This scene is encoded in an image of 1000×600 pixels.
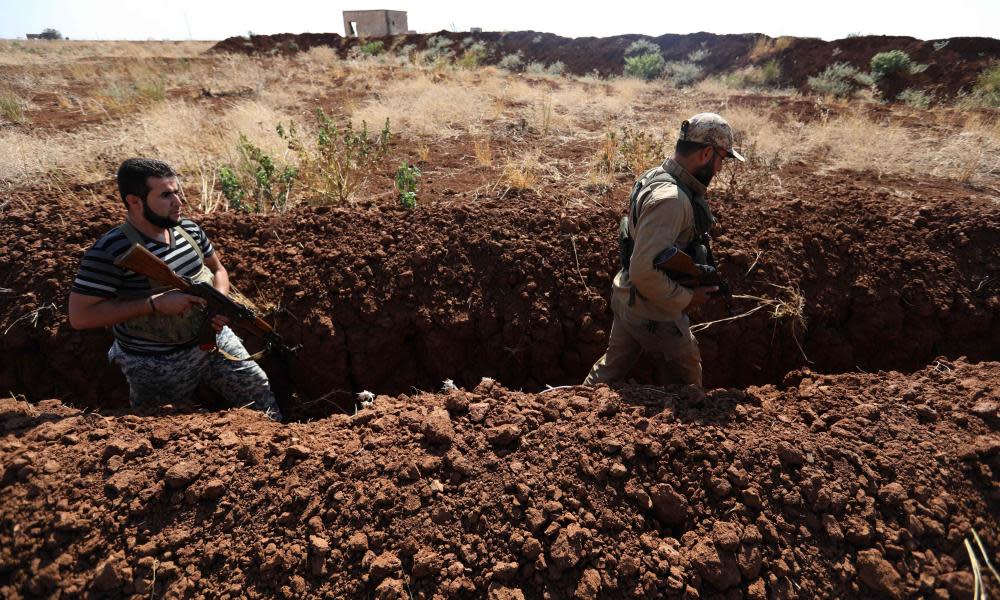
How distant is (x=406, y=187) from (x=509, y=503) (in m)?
3.39

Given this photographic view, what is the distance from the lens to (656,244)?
7.41 feet

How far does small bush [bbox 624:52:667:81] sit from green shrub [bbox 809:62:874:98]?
4.68 meters

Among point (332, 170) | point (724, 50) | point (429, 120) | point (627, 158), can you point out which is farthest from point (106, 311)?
point (724, 50)


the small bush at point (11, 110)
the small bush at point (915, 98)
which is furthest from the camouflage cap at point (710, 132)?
the small bush at point (915, 98)

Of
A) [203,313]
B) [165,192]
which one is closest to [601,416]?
[203,313]

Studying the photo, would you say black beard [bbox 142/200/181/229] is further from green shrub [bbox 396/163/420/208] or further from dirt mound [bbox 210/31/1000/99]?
dirt mound [bbox 210/31/1000/99]

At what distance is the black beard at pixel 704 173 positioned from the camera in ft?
7.97

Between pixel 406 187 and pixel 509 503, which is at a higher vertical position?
pixel 406 187

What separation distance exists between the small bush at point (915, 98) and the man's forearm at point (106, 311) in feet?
44.1

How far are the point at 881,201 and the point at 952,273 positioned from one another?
0.90 meters

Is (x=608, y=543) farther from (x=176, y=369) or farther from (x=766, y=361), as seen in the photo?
(x=766, y=361)

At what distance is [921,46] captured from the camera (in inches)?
515

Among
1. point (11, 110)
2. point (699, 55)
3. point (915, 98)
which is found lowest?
point (915, 98)

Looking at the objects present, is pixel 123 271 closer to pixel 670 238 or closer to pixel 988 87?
pixel 670 238
